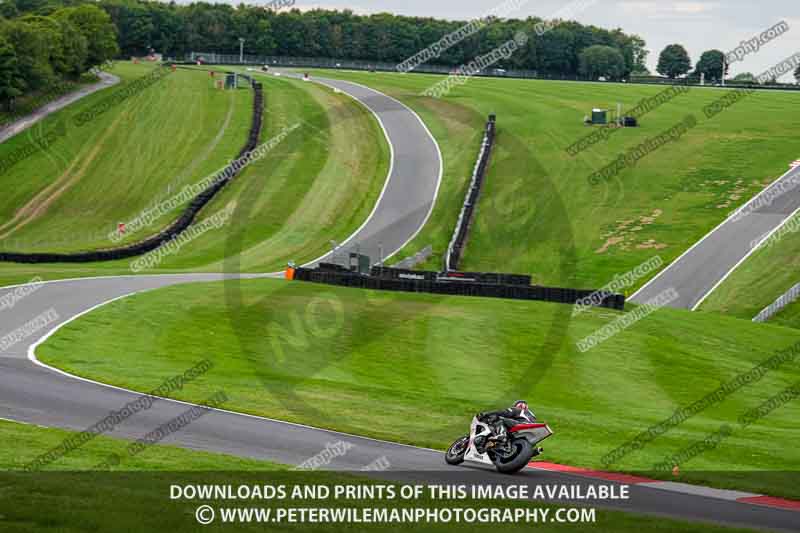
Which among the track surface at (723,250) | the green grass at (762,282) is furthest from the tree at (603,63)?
the green grass at (762,282)

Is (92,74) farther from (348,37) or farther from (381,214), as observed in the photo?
(348,37)

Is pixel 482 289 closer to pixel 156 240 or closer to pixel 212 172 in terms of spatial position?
pixel 156 240

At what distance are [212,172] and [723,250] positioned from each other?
33.5 metres

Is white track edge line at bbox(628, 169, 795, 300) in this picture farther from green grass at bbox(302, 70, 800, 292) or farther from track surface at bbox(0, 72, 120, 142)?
track surface at bbox(0, 72, 120, 142)

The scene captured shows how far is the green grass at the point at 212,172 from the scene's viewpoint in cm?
5903

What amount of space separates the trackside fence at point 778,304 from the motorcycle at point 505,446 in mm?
32070

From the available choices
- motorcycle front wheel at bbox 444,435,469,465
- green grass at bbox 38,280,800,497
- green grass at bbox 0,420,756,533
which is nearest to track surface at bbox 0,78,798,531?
motorcycle front wheel at bbox 444,435,469,465

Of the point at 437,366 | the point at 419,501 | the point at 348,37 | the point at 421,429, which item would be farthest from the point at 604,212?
the point at 348,37

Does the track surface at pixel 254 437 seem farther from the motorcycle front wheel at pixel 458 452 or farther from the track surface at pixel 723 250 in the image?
the track surface at pixel 723 250

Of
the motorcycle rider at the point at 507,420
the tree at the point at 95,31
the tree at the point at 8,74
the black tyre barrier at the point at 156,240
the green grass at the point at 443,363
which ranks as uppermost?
the tree at the point at 95,31

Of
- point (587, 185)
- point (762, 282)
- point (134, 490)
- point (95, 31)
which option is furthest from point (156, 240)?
point (95, 31)

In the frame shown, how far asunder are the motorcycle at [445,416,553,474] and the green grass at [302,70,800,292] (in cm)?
3701

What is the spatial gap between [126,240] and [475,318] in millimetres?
27573

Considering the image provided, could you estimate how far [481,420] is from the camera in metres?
20.1
